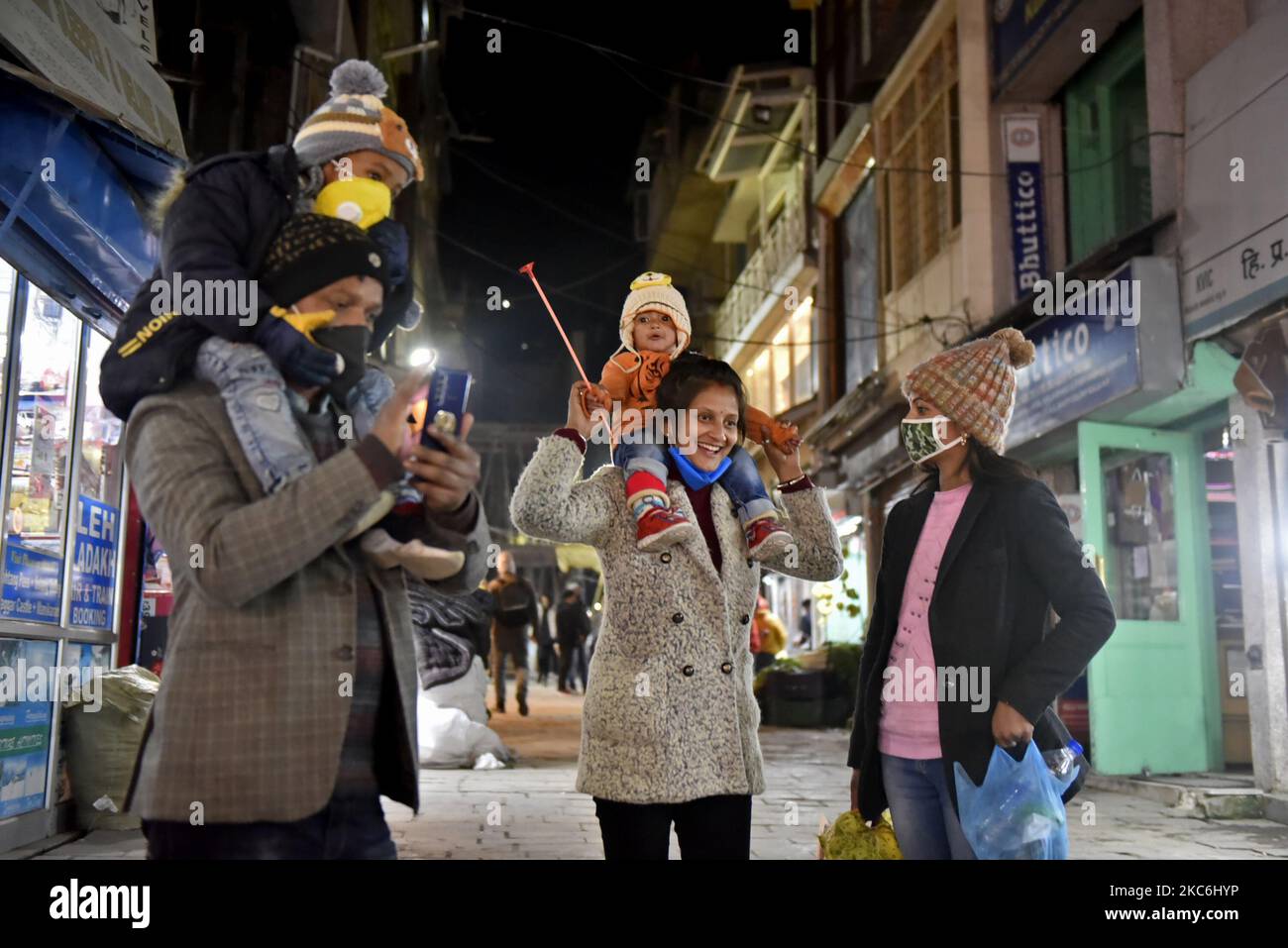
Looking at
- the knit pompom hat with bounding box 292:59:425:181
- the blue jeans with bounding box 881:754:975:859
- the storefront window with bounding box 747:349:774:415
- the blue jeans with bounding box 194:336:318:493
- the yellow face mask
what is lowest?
the blue jeans with bounding box 881:754:975:859

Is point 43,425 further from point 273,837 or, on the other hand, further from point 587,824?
point 273,837

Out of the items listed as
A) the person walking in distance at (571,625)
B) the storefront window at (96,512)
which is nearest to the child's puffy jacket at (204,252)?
the storefront window at (96,512)

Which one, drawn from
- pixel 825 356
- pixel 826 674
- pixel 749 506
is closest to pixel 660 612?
pixel 749 506

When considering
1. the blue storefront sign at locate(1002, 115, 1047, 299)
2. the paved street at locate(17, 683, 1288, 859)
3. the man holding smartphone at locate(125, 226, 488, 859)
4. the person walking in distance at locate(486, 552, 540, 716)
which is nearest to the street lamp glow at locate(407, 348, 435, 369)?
the man holding smartphone at locate(125, 226, 488, 859)

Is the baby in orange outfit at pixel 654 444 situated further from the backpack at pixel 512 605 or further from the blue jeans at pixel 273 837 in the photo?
the backpack at pixel 512 605

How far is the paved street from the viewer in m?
6.36

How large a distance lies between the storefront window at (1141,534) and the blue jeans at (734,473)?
8.31 metres

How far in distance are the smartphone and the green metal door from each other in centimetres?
948

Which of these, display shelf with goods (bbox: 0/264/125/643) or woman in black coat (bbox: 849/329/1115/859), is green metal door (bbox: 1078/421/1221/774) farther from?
display shelf with goods (bbox: 0/264/125/643)

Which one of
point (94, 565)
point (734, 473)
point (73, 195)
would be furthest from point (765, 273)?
point (734, 473)

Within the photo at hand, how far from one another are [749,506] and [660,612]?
42 cm
